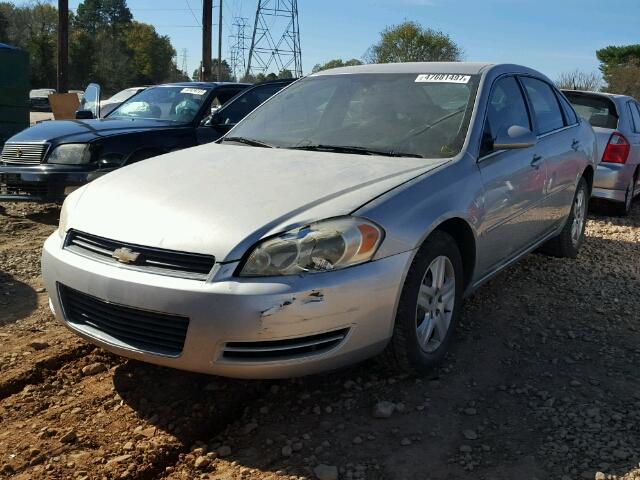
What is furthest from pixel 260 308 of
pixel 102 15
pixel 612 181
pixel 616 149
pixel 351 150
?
pixel 102 15

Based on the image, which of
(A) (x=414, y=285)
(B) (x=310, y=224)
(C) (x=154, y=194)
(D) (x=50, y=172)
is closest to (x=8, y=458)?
(C) (x=154, y=194)

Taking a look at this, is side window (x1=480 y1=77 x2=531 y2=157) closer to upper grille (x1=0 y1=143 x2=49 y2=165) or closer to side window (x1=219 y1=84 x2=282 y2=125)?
side window (x1=219 y1=84 x2=282 y2=125)

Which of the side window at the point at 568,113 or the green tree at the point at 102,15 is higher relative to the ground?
the green tree at the point at 102,15

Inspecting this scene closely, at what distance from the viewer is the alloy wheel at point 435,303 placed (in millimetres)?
3260

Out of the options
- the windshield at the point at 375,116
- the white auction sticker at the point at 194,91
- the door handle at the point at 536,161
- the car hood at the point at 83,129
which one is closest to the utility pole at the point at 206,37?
the white auction sticker at the point at 194,91

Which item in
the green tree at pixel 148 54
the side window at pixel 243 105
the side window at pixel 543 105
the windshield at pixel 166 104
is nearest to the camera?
the side window at pixel 543 105

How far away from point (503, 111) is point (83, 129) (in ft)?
15.0

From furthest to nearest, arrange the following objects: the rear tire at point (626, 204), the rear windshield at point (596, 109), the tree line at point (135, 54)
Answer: the tree line at point (135, 54) → the rear windshield at point (596, 109) → the rear tire at point (626, 204)

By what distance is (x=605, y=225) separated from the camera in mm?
7496

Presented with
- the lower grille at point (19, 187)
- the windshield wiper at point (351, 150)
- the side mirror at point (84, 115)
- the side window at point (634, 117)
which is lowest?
the lower grille at point (19, 187)

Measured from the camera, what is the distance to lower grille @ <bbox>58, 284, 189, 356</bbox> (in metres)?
2.69

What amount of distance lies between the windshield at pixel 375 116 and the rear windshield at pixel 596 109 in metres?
4.56

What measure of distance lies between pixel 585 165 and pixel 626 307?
4.80 ft

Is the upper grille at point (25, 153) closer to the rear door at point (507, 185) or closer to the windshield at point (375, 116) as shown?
the windshield at point (375, 116)
